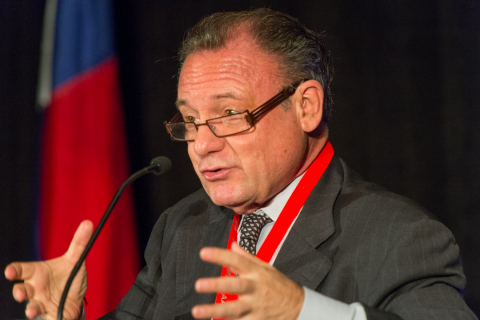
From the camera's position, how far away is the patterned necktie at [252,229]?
1652mm

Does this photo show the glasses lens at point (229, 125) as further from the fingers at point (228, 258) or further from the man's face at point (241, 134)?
the fingers at point (228, 258)

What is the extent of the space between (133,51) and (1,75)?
0.84 meters

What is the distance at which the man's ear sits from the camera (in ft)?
5.39

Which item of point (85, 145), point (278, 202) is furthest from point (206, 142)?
point (85, 145)

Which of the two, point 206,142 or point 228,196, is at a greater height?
point 206,142

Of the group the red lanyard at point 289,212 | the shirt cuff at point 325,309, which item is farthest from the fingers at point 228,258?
the red lanyard at point 289,212

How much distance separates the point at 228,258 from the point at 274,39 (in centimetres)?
92

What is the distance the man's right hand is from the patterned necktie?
535 mm

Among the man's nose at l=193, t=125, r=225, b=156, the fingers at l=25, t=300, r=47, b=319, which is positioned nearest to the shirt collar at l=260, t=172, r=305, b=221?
the man's nose at l=193, t=125, r=225, b=156

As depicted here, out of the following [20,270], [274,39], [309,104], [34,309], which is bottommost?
[34,309]

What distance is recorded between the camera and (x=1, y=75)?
9.46ft

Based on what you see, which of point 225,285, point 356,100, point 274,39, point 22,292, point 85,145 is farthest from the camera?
point 85,145

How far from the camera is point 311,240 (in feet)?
4.93

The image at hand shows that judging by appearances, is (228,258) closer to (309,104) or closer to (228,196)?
(228,196)
